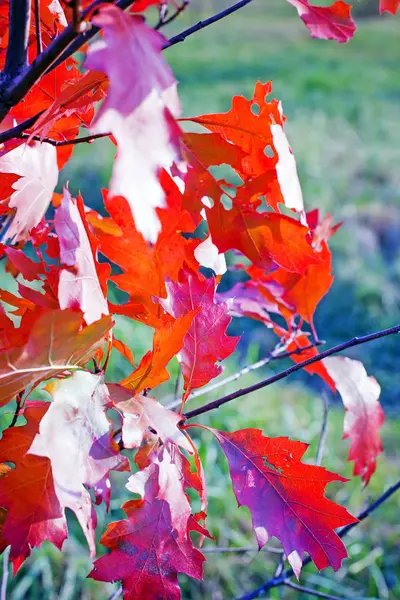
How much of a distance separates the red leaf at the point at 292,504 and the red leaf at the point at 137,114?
0.25 metres

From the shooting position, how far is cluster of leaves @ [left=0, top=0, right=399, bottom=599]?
1.20 feet

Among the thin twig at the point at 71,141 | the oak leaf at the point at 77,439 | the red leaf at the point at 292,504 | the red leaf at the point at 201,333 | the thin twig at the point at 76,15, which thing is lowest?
the red leaf at the point at 292,504

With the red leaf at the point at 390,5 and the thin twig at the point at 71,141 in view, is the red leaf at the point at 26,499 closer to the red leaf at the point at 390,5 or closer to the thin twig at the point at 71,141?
the thin twig at the point at 71,141

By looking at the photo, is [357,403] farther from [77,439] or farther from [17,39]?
[17,39]

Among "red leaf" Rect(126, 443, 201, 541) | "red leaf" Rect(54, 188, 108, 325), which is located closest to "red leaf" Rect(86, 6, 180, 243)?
"red leaf" Rect(54, 188, 108, 325)

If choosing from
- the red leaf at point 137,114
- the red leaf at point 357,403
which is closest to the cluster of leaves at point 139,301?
the red leaf at point 137,114

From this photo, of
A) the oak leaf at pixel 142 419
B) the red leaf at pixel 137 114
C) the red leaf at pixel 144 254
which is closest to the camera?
the red leaf at pixel 137 114

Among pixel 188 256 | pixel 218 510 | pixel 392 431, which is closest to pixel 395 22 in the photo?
pixel 392 431

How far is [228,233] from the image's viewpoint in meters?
0.53

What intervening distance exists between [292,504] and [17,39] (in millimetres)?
389

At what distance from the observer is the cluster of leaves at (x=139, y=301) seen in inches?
14.4

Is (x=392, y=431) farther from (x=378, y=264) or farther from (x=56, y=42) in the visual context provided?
(x=56, y=42)

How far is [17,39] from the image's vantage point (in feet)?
1.42

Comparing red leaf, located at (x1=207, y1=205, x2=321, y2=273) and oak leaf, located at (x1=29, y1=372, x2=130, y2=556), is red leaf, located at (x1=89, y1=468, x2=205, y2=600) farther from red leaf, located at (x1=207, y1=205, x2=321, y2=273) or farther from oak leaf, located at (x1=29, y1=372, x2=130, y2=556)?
red leaf, located at (x1=207, y1=205, x2=321, y2=273)
